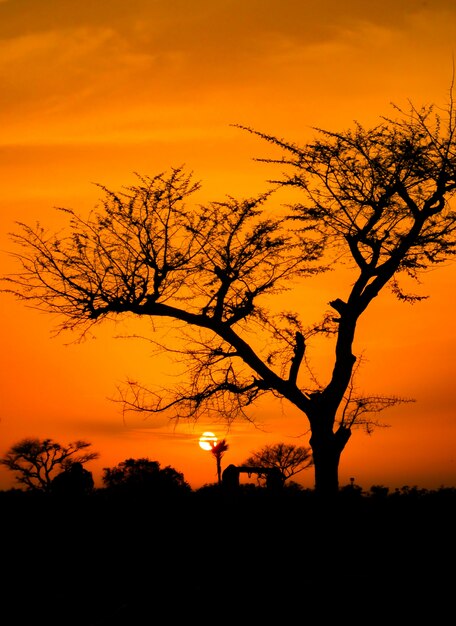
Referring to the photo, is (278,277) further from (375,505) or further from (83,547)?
(83,547)

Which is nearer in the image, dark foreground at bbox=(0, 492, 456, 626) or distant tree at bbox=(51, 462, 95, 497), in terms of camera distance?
dark foreground at bbox=(0, 492, 456, 626)

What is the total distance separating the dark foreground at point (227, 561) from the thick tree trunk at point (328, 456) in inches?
28.0

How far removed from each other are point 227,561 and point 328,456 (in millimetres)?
5427

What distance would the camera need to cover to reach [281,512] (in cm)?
1764

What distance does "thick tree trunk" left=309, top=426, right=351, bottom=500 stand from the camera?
63.2 feet

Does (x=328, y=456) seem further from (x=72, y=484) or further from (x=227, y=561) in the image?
(x=72, y=484)

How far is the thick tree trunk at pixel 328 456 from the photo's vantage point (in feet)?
63.2

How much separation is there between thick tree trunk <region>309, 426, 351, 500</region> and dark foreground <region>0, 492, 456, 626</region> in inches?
28.0

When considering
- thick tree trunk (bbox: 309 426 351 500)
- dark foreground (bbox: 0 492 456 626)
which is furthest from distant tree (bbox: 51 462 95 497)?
thick tree trunk (bbox: 309 426 351 500)

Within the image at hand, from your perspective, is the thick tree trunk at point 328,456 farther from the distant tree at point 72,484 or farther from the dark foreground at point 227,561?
the distant tree at point 72,484

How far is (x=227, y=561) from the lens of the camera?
583 inches

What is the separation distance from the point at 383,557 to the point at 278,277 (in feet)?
27.0

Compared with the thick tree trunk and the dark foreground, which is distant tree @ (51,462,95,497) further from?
the thick tree trunk

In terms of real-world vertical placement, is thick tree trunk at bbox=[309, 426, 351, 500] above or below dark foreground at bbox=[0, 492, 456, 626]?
above
